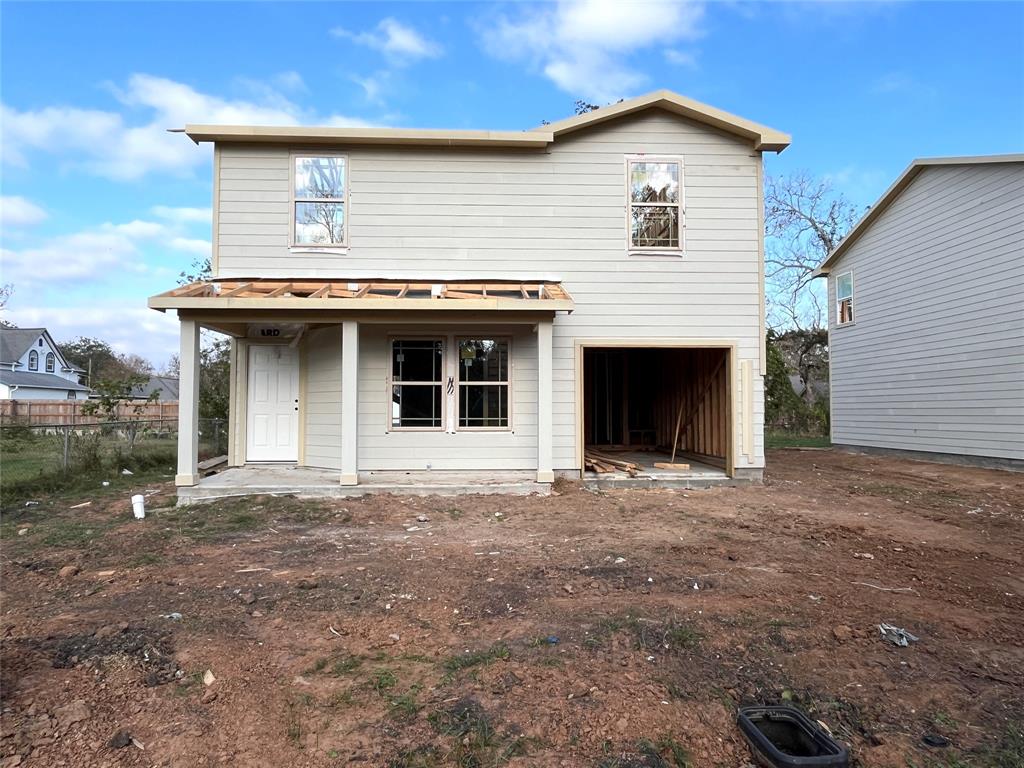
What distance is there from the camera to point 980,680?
3.08 meters

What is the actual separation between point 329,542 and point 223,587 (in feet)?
4.85

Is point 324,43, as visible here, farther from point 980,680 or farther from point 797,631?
point 980,680

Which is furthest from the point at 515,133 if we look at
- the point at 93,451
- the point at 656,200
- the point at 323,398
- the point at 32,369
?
the point at 32,369

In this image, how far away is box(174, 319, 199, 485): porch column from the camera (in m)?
7.85

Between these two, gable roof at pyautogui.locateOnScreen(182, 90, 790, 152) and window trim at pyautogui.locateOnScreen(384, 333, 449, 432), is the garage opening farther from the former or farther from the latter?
gable roof at pyautogui.locateOnScreen(182, 90, 790, 152)

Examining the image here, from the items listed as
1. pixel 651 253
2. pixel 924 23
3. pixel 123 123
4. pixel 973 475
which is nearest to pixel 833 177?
pixel 924 23

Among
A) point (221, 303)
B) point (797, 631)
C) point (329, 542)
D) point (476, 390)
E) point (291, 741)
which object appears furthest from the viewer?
point (476, 390)

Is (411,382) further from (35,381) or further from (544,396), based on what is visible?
(35,381)

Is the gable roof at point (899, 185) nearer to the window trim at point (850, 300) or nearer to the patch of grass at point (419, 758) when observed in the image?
the window trim at point (850, 300)

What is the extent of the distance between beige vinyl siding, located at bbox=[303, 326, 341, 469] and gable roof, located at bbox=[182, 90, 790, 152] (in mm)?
3081

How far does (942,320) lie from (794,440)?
836cm

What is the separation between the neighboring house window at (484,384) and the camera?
927 centimetres

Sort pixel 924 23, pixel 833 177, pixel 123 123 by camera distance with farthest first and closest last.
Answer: pixel 833 177
pixel 123 123
pixel 924 23

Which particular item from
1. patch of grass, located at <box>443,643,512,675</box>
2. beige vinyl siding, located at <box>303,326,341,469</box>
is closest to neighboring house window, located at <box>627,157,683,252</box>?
beige vinyl siding, located at <box>303,326,341,469</box>
